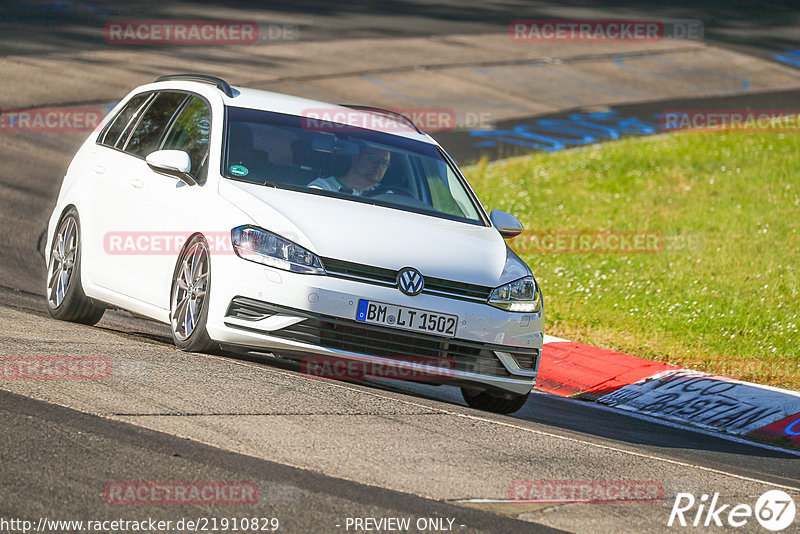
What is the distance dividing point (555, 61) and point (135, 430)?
2450 centimetres

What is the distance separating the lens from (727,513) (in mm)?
5805

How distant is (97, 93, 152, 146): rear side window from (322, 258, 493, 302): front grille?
285 cm

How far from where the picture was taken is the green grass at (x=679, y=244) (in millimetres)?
11539

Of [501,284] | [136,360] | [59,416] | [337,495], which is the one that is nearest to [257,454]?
[337,495]

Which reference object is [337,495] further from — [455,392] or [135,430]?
[455,392]

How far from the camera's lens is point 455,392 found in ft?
31.1

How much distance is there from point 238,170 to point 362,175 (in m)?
0.86

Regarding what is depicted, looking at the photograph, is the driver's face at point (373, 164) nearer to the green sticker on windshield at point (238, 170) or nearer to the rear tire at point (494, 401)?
the green sticker on windshield at point (238, 170)

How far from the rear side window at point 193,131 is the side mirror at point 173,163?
17 cm
